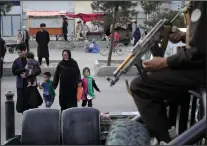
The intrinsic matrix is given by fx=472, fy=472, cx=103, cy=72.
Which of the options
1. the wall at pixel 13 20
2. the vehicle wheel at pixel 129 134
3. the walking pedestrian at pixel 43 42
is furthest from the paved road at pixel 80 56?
the vehicle wheel at pixel 129 134

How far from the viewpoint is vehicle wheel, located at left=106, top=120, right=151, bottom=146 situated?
8.48ft

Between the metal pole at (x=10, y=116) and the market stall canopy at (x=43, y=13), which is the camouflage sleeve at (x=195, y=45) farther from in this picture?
the market stall canopy at (x=43, y=13)

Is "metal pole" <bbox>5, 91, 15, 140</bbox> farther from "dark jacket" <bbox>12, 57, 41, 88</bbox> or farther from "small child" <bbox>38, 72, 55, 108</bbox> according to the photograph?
"small child" <bbox>38, 72, 55, 108</bbox>

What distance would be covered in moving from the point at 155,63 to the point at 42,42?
569 inches

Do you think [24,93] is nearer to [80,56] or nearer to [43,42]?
[43,42]

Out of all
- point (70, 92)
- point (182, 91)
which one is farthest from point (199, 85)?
point (70, 92)

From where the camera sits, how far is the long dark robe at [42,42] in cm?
1647

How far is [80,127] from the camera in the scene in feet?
11.3

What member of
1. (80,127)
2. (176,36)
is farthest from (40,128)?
(176,36)

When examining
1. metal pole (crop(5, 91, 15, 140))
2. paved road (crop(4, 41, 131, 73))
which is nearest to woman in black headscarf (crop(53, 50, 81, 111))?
metal pole (crop(5, 91, 15, 140))

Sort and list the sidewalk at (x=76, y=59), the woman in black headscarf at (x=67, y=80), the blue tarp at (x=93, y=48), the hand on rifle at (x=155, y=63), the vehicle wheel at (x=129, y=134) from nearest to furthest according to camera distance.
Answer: the hand on rifle at (x=155, y=63) < the vehicle wheel at (x=129, y=134) < the woman in black headscarf at (x=67, y=80) < the sidewalk at (x=76, y=59) < the blue tarp at (x=93, y=48)

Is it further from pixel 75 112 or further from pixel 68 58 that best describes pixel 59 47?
pixel 75 112

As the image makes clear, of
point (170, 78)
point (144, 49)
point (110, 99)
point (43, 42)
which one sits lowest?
point (110, 99)

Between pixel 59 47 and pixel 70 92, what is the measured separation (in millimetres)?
19024
